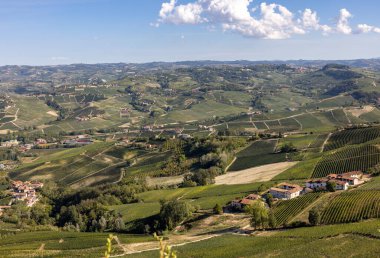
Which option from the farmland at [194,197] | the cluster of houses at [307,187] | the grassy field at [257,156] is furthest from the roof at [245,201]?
the grassy field at [257,156]

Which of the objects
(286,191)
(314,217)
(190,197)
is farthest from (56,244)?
(286,191)

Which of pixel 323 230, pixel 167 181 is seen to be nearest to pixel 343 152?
pixel 167 181

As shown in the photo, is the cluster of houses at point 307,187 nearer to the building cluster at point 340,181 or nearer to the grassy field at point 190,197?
the building cluster at point 340,181

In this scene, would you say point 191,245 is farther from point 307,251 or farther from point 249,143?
point 249,143

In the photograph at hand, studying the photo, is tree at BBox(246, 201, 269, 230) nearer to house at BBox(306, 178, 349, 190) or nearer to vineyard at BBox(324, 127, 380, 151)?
house at BBox(306, 178, 349, 190)

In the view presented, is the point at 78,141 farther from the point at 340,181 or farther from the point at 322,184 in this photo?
the point at 340,181

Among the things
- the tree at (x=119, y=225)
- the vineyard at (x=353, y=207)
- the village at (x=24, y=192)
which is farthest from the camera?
the village at (x=24, y=192)
